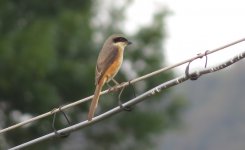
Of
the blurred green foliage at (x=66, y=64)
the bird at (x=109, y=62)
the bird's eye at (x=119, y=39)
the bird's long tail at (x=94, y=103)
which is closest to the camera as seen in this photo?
the bird's long tail at (x=94, y=103)

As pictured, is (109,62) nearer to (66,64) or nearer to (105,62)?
(105,62)

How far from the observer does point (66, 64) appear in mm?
22906

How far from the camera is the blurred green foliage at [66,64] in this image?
21.5 metres

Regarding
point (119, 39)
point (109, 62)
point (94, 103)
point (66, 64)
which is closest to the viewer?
point (94, 103)

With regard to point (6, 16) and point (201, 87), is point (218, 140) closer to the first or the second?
point (201, 87)

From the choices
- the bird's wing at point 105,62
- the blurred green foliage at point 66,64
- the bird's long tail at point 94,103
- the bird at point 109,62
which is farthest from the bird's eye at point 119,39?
the blurred green foliage at point 66,64

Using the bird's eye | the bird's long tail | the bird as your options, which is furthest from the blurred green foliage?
the bird's long tail

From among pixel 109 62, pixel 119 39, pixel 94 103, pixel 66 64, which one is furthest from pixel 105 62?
pixel 66 64

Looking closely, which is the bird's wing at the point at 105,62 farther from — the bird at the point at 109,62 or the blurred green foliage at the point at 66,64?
the blurred green foliage at the point at 66,64

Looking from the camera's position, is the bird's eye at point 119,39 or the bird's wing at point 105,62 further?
the bird's eye at point 119,39

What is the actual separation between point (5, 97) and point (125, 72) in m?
2.80

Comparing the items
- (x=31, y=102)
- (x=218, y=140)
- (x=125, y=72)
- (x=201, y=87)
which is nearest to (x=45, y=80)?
(x=31, y=102)

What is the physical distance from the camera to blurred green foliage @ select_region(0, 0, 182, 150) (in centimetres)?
2147

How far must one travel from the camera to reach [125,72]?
77.3ft
